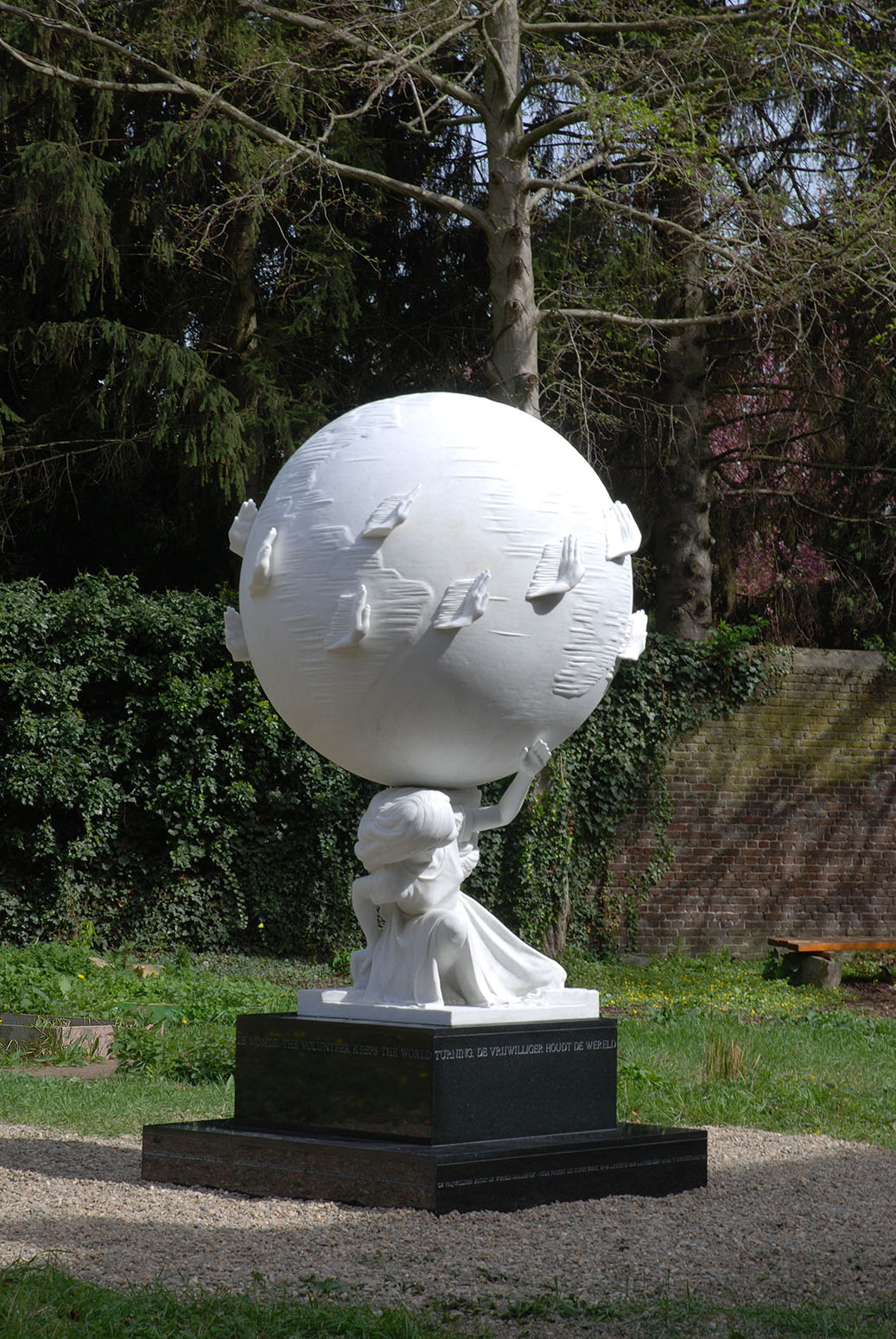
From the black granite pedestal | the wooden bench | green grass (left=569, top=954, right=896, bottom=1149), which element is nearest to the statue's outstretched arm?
the black granite pedestal

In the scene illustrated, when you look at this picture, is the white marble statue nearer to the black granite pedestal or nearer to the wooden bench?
the black granite pedestal

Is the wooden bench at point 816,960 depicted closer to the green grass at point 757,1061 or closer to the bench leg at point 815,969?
the bench leg at point 815,969

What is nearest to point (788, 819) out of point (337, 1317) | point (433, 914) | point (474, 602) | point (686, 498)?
point (686, 498)

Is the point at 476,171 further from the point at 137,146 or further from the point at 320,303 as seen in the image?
the point at 137,146

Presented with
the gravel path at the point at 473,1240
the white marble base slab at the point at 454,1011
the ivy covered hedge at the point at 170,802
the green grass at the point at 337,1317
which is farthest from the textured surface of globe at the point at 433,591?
the ivy covered hedge at the point at 170,802

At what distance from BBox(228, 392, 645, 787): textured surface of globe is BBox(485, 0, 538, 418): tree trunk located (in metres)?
7.06

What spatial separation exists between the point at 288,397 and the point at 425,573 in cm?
927

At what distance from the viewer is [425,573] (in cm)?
512

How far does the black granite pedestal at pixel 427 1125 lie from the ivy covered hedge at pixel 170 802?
6.95 metres

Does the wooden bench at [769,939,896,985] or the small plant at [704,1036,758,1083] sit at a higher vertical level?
the small plant at [704,1036,758,1083]

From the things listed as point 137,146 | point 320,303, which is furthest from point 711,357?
point 137,146

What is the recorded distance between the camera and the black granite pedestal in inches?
194

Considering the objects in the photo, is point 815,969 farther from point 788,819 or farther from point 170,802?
point 170,802

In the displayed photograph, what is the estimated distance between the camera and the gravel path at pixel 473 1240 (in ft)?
13.3
